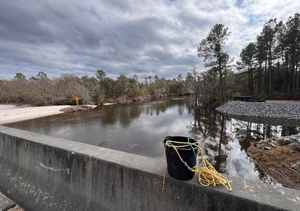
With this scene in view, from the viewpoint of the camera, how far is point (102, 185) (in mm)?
1543

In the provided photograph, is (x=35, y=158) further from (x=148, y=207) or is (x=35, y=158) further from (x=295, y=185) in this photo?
(x=295, y=185)

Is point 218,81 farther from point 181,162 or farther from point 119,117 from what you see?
point 181,162

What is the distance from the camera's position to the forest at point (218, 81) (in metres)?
17.5

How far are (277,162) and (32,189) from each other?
5.66 m

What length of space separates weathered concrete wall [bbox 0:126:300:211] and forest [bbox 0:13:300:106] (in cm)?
1791

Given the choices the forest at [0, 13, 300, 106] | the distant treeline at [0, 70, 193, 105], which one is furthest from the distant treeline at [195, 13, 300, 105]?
the distant treeline at [0, 70, 193, 105]

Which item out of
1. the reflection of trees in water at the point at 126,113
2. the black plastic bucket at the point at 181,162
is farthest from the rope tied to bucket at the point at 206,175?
the reflection of trees in water at the point at 126,113

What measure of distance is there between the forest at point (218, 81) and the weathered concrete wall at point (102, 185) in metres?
17.9

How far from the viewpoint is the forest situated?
17.5 meters

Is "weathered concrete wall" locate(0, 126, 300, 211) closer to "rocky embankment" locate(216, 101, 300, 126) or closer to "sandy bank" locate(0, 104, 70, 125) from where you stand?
"rocky embankment" locate(216, 101, 300, 126)

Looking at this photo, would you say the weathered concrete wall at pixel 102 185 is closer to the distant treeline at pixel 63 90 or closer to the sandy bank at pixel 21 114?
the sandy bank at pixel 21 114

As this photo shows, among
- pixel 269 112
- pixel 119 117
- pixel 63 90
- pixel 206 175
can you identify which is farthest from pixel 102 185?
pixel 63 90

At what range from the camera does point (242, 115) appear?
1266 centimetres

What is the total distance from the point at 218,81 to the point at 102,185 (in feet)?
66.8
